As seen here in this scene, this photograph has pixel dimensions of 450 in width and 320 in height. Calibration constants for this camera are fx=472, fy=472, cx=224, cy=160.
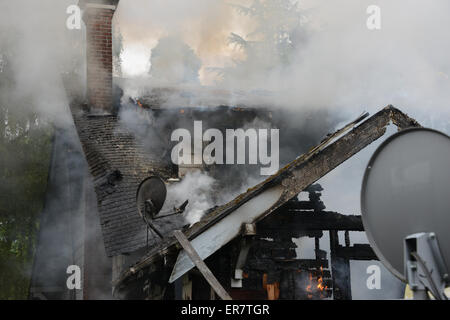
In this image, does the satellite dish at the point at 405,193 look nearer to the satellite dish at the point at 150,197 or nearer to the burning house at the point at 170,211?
the burning house at the point at 170,211

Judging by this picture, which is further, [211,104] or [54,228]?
[54,228]

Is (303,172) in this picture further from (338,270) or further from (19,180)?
(19,180)

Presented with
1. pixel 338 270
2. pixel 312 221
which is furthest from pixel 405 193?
pixel 338 270

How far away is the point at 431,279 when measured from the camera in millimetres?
3182

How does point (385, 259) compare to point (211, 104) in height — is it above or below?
below

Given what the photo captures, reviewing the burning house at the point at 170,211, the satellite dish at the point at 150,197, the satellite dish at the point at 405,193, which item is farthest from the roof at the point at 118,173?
the satellite dish at the point at 405,193

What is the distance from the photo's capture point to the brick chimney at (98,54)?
11.1 metres

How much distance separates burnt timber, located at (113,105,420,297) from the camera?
5.80m

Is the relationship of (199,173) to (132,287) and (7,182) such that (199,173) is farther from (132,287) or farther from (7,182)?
(7,182)

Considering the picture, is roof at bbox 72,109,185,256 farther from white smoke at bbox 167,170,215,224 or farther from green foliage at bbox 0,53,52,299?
green foliage at bbox 0,53,52,299

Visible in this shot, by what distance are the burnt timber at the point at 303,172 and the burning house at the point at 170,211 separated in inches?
0.6

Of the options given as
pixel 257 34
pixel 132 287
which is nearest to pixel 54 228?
pixel 132 287

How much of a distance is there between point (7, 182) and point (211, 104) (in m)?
5.87

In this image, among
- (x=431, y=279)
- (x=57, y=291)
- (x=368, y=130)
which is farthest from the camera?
(x=57, y=291)
